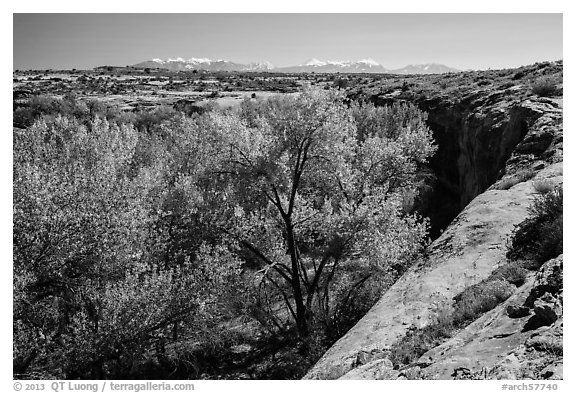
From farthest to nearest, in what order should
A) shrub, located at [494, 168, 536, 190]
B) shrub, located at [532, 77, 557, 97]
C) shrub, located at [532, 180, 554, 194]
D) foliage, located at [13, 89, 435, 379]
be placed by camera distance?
shrub, located at [532, 77, 557, 97]
shrub, located at [494, 168, 536, 190]
foliage, located at [13, 89, 435, 379]
shrub, located at [532, 180, 554, 194]

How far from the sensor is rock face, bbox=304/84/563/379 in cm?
744

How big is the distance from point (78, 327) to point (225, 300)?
621 cm

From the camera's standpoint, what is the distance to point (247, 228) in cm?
2186

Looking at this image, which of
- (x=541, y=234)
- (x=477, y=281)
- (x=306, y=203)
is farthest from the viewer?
(x=306, y=203)

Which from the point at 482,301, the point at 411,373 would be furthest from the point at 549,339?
the point at 482,301

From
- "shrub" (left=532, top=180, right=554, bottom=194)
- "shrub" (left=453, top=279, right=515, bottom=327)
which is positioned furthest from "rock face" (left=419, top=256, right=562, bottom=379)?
"shrub" (left=532, top=180, right=554, bottom=194)

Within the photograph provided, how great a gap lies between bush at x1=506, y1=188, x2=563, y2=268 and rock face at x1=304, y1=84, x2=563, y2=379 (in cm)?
51

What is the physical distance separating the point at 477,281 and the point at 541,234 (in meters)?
2.02

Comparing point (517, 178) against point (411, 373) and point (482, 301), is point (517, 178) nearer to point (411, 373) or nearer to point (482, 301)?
point (482, 301)

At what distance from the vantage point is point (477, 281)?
11375 millimetres

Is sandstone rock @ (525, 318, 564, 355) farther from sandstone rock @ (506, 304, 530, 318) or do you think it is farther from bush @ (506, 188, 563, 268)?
bush @ (506, 188, 563, 268)

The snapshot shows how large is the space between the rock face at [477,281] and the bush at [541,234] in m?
0.51

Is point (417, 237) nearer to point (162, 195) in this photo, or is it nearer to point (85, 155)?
point (162, 195)

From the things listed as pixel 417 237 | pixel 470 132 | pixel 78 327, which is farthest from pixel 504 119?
pixel 78 327
